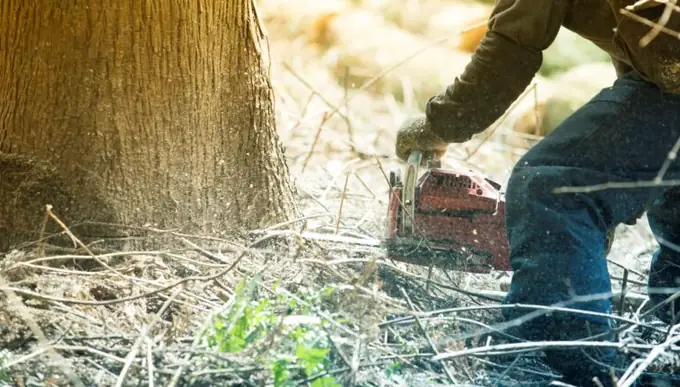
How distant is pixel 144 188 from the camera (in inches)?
110

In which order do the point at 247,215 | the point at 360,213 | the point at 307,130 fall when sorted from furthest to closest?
the point at 307,130, the point at 360,213, the point at 247,215

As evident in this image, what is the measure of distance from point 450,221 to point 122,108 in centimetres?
114

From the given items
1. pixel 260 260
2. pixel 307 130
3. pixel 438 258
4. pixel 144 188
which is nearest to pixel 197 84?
pixel 144 188

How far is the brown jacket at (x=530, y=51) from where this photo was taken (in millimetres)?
2445

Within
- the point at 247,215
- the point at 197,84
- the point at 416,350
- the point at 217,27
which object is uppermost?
the point at 217,27

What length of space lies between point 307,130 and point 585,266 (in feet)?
10.2

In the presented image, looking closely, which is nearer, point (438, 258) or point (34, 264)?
point (34, 264)

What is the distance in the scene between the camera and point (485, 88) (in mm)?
2766

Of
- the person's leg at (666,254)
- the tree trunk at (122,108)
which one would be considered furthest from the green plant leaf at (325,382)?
the person's leg at (666,254)

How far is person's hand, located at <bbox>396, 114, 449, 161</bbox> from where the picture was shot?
9.83ft

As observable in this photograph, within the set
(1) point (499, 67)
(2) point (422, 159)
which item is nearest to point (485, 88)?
(1) point (499, 67)

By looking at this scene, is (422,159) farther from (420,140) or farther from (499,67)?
(499,67)

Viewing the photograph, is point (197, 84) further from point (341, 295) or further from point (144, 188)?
point (341, 295)

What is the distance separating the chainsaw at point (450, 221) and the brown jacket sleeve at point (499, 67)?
0.66 ft
